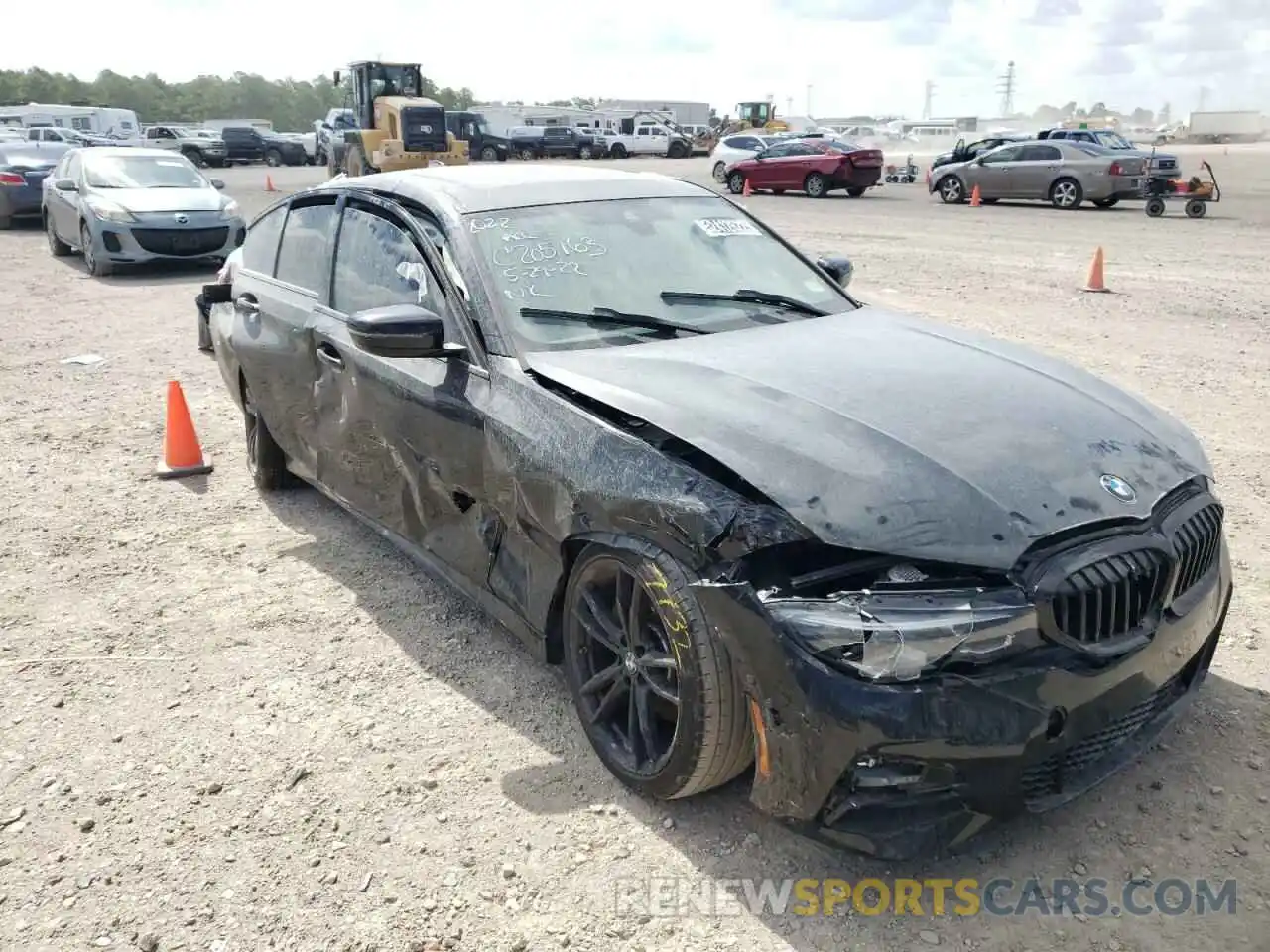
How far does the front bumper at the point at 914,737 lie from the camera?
2.36 metres

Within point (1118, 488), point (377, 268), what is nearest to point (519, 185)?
point (377, 268)

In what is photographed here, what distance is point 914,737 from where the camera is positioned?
7.70 ft

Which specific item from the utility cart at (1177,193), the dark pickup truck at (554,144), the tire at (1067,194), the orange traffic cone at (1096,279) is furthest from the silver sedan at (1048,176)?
the dark pickup truck at (554,144)

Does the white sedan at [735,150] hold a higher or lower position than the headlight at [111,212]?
higher

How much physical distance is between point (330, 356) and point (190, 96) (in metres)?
135

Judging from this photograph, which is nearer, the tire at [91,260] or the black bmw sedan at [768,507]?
the black bmw sedan at [768,507]

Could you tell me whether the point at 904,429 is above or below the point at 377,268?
below

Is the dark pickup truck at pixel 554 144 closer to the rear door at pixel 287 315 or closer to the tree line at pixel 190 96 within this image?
the rear door at pixel 287 315

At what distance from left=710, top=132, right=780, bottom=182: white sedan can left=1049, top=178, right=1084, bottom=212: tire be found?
919 centimetres

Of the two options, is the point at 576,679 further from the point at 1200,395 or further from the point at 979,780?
the point at 1200,395

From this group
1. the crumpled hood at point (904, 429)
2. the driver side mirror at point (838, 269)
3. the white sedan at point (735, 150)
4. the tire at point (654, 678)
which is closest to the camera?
the crumpled hood at point (904, 429)

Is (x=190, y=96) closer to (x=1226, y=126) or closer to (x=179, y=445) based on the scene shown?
(x=1226, y=126)

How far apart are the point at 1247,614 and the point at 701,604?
261 cm

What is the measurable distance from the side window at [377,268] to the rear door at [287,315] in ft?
0.53
